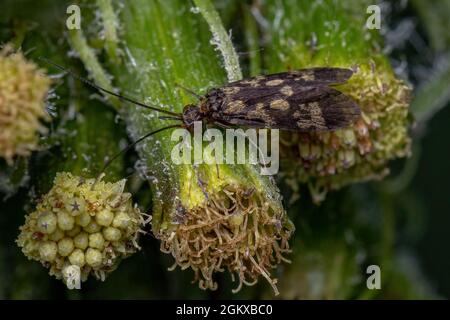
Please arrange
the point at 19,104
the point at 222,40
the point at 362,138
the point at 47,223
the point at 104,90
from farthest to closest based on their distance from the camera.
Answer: the point at 362,138 → the point at 104,90 → the point at 222,40 → the point at 47,223 → the point at 19,104

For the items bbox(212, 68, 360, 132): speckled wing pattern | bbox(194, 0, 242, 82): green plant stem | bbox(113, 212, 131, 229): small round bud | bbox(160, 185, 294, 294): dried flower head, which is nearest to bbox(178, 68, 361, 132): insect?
bbox(212, 68, 360, 132): speckled wing pattern

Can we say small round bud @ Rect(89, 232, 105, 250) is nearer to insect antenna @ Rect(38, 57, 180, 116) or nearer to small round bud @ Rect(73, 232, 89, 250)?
small round bud @ Rect(73, 232, 89, 250)

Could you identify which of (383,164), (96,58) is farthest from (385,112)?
(96,58)

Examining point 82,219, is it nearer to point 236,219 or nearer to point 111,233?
point 111,233

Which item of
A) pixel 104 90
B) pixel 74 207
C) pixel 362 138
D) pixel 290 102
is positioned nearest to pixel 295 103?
pixel 290 102
